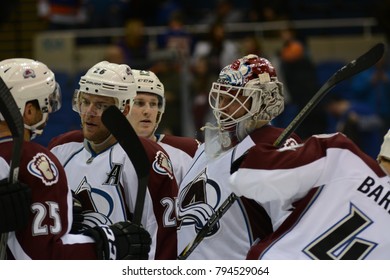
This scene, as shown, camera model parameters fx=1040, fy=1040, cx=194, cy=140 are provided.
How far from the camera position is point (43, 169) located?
10.4ft

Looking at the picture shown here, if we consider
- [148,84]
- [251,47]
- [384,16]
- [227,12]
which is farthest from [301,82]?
[148,84]

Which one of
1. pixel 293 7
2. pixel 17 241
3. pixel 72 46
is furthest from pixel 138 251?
pixel 293 7

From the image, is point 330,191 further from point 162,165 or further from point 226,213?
point 162,165

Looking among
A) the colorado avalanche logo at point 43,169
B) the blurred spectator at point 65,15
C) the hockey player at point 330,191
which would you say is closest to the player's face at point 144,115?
the colorado avalanche logo at point 43,169

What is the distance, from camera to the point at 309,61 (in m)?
8.02

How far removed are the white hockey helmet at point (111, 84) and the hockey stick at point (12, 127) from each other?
905 mm

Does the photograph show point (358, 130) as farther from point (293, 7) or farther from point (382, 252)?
point (382, 252)

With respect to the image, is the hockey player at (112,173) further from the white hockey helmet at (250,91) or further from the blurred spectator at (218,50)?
the blurred spectator at (218,50)

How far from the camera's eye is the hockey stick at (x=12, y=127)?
9.98 ft

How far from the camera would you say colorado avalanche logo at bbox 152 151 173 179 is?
402 cm

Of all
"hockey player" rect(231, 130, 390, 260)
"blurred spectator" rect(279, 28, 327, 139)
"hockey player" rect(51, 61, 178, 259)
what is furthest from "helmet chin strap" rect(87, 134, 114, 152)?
"blurred spectator" rect(279, 28, 327, 139)

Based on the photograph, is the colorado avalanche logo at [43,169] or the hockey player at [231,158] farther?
the hockey player at [231,158]

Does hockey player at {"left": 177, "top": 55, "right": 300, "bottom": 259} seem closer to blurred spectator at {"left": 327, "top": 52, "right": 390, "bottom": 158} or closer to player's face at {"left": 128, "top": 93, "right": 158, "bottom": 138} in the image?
player's face at {"left": 128, "top": 93, "right": 158, "bottom": 138}

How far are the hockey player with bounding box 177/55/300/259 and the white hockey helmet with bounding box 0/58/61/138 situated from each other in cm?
59
